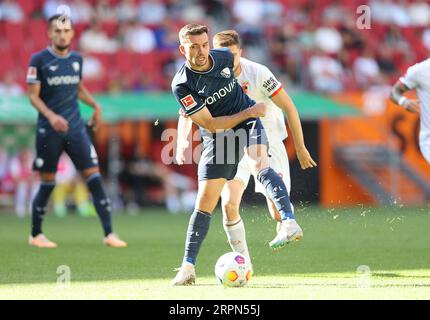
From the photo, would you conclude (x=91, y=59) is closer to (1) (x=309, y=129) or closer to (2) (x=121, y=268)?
(1) (x=309, y=129)

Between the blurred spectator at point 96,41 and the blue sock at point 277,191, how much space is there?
41.0ft

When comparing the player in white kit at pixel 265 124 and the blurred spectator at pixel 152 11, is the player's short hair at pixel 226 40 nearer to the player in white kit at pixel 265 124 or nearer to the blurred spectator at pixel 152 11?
the player in white kit at pixel 265 124

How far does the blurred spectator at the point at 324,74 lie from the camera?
20.3 m

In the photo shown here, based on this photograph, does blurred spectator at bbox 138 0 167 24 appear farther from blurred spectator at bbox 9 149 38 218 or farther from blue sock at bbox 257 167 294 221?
blue sock at bbox 257 167 294 221

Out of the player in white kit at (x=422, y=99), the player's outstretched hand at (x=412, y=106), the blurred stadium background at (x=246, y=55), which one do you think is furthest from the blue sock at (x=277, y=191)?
the blurred stadium background at (x=246, y=55)

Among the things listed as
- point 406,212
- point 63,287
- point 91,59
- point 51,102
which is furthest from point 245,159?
point 91,59

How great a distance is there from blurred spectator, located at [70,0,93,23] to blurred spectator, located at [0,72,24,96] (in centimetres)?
239

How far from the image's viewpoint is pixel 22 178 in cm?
1895

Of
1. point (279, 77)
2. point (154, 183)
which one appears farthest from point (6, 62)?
point (279, 77)

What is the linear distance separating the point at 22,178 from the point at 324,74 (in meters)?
6.44

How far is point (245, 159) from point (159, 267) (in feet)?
4.39

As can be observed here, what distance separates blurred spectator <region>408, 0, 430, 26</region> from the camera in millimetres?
23422

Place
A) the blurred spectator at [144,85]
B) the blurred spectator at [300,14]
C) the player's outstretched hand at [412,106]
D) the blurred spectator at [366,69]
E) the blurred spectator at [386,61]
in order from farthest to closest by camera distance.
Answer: the blurred spectator at [300,14]
the blurred spectator at [386,61]
the blurred spectator at [366,69]
the blurred spectator at [144,85]
the player's outstretched hand at [412,106]

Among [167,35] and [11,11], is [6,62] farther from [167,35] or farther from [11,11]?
[167,35]
